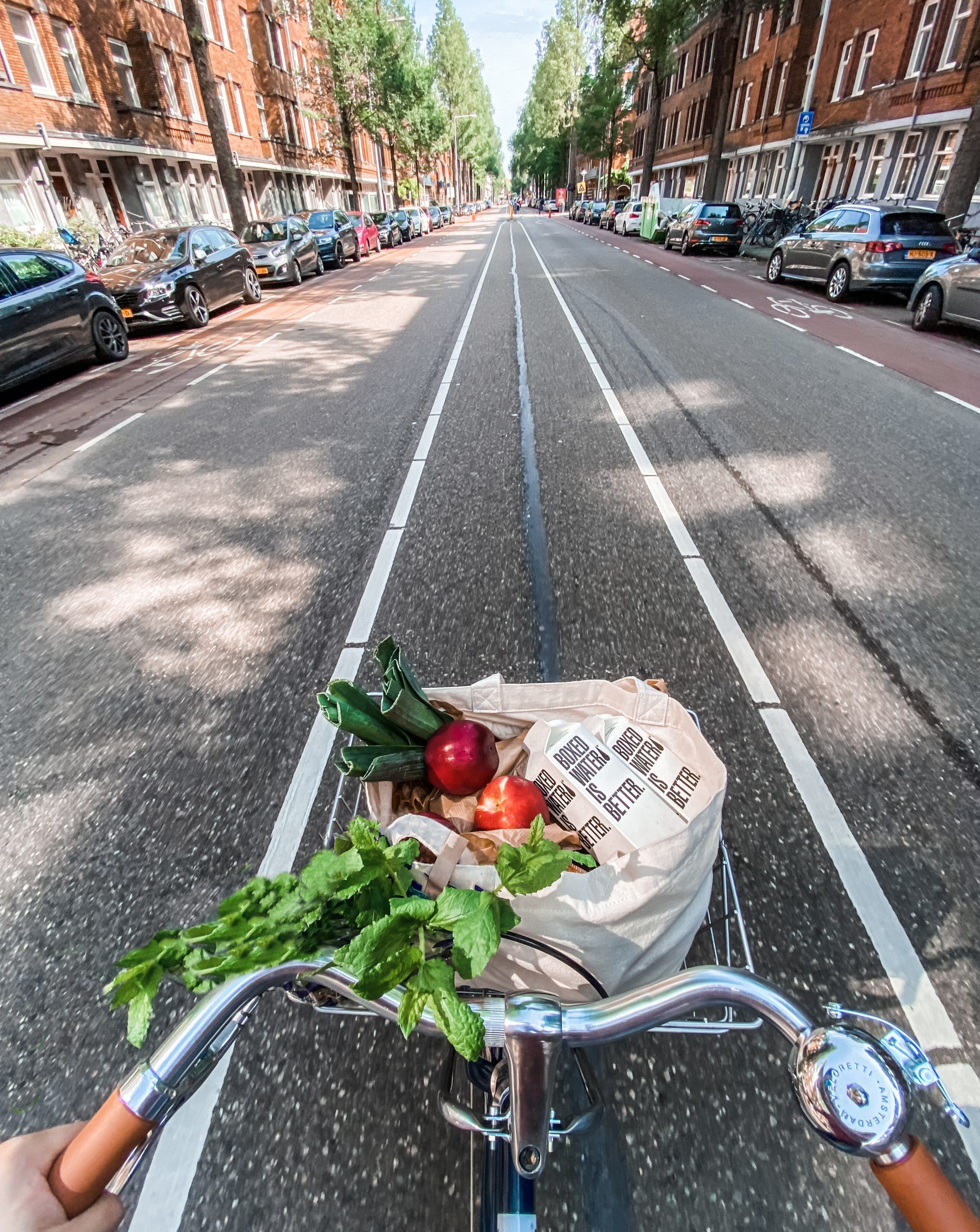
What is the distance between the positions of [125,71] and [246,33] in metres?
12.8

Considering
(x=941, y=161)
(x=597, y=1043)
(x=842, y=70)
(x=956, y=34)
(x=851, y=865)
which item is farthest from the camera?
(x=842, y=70)

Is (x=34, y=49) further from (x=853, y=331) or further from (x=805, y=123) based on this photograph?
(x=805, y=123)

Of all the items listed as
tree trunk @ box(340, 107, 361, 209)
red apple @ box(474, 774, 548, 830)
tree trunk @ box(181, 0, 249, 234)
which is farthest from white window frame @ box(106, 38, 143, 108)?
red apple @ box(474, 774, 548, 830)

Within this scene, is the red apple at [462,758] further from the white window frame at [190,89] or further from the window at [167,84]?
the white window frame at [190,89]

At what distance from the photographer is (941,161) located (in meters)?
22.2

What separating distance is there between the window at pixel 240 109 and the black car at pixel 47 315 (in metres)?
29.4

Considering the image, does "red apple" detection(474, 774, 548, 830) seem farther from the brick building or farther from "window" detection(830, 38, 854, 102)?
"window" detection(830, 38, 854, 102)

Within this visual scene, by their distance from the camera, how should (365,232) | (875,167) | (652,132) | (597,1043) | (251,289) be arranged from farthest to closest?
(652,132)
(365,232)
(875,167)
(251,289)
(597,1043)

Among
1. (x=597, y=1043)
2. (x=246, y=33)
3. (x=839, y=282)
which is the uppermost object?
(x=246, y=33)

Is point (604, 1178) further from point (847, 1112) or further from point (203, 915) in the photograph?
point (203, 915)

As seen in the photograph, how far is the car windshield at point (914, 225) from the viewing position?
1290cm

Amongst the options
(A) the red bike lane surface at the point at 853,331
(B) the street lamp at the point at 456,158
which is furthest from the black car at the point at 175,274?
(B) the street lamp at the point at 456,158

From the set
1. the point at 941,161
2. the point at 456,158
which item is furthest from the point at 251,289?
the point at 456,158

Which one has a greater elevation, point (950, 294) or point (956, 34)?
point (956, 34)
